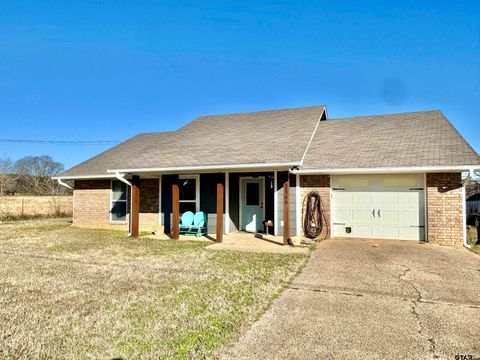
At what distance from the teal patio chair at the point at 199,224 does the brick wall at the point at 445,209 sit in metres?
7.55

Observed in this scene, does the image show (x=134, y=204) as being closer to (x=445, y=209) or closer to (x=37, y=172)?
(x=445, y=209)

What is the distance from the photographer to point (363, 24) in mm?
12336

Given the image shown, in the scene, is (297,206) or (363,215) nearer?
(363,215)

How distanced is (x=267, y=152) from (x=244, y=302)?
258 inches

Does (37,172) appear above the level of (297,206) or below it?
above

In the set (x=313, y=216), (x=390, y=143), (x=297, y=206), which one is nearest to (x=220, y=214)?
(x=297, y=206)

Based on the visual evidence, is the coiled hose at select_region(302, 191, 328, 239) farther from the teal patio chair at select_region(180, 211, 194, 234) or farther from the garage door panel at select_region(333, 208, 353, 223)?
the teal patio chair at select_region(180, 211, 194, 234)

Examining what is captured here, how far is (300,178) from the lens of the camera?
11.2 m

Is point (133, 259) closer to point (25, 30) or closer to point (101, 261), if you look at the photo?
point (101, 261)

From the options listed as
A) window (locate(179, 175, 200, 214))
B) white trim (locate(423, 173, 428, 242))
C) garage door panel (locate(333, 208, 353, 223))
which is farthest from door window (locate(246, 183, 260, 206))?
white trim (locate(423, 173, 428, 242))

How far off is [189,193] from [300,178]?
14.6 ft

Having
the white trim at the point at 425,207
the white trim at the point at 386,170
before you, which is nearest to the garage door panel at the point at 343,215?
the white trim at the point at 386,170

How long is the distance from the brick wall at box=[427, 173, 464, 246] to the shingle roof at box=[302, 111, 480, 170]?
2.22 feet

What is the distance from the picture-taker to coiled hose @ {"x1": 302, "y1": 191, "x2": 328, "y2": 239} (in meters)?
10.9
